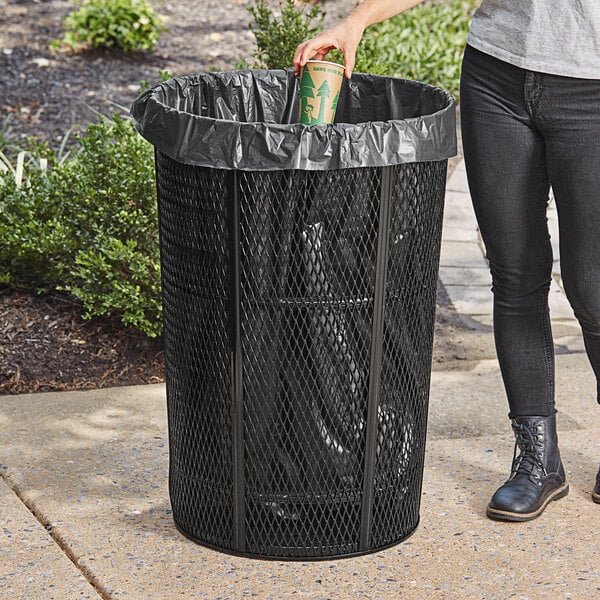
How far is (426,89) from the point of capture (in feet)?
9.64

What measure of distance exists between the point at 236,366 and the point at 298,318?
Result: 20 cm

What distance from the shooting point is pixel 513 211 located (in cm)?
287

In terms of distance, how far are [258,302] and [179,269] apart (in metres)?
0.25

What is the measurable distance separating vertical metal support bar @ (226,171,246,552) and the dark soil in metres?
1.30

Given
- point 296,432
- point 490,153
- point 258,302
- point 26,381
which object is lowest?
point 26,381

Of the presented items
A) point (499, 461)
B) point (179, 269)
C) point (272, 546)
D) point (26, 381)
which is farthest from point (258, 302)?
point (26, 381)

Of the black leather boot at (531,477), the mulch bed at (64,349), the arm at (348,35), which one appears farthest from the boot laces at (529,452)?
the mulch bed at (64,349)

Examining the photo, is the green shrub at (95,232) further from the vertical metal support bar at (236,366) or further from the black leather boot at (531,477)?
the black leather boot at (531,477)

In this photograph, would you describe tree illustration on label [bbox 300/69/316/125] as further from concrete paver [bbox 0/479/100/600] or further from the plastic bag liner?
concrete paver [bbox 0/479/100/600]

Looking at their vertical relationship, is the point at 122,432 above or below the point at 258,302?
below

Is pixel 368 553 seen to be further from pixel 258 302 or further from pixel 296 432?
pixel 258 302

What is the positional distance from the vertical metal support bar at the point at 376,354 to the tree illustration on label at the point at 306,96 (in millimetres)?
256

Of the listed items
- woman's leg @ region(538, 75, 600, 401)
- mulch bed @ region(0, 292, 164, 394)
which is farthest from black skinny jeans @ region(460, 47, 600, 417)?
mulch bed @ region(0, 292, 164, 394)

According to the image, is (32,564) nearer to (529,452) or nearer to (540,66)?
(529,452)
